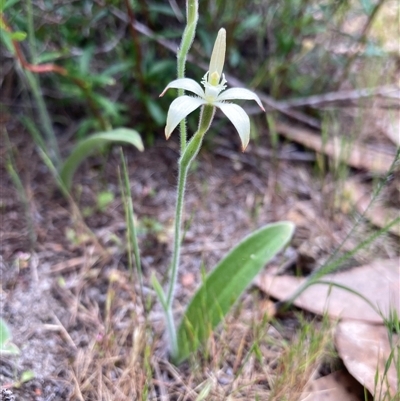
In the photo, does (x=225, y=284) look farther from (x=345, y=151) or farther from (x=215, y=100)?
(x=345, y=151)

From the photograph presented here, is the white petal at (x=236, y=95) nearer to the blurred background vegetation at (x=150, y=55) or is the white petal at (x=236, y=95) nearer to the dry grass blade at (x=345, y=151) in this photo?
the blurred background vegetation at (x=150, y=55)

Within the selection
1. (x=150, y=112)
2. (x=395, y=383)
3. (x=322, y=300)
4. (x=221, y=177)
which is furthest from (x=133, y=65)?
(x=395, y=383)

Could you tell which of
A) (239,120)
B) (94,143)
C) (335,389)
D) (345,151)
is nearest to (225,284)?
(335,389)

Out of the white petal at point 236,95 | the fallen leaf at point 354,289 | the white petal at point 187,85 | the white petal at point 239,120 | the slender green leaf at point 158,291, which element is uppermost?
the white petal at point 236,95

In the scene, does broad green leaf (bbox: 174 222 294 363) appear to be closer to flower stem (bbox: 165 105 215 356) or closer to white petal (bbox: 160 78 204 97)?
flower stem (bbox: 165 105 215 356)

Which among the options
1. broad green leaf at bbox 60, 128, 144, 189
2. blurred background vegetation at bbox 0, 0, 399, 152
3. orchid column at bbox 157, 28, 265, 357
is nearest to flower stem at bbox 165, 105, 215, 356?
orchid column at bbox 157, 28, 265, 357

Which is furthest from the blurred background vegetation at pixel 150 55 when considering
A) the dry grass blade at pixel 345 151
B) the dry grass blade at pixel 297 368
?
the dry grass blade at pixel 297 368

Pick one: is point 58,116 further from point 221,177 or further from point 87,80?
point 221,177
